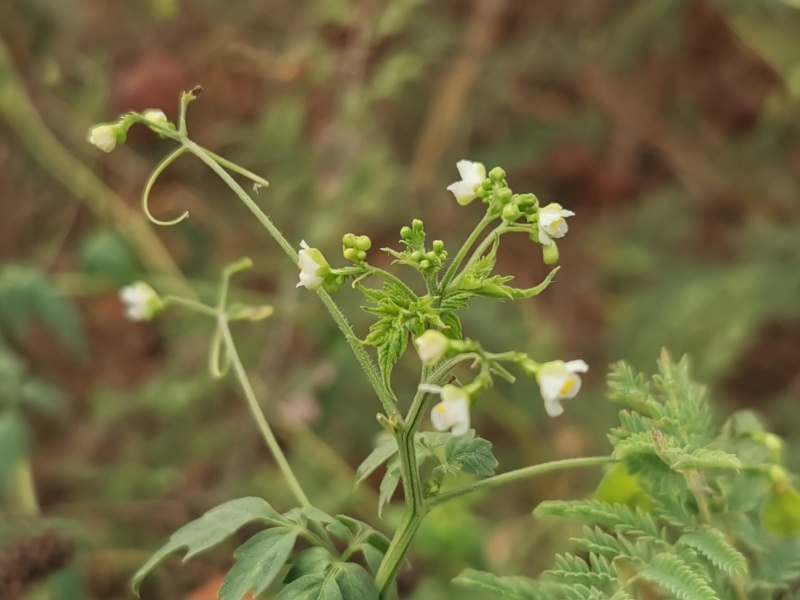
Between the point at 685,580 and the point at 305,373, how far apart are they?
3.14 ft

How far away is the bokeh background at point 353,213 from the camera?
1442mm

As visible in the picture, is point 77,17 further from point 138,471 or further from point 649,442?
point 649,442

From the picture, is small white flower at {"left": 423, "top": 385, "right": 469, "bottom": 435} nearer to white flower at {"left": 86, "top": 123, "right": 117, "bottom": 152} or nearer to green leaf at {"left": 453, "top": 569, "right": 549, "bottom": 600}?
green leaf at {"left": 453, "top": 569, "right": 549, "bottom": 600}

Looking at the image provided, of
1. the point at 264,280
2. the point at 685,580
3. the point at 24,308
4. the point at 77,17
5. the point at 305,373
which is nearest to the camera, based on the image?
the point at 685,580

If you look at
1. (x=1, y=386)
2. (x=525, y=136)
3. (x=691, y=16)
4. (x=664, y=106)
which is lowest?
(x=1, y=386)

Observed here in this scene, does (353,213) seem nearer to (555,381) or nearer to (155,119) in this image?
(155,119)

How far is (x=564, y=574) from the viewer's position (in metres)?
0.56

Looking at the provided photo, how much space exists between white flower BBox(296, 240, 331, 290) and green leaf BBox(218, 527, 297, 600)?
18 cm

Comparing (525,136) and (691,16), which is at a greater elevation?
(691,16)

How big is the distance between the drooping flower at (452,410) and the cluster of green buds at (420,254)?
80mm

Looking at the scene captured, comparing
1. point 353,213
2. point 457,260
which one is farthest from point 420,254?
point 353,213

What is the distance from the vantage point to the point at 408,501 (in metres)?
0.56

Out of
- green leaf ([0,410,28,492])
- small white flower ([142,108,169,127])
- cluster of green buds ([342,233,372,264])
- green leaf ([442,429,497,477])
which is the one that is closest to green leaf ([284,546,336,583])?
green leaf ([442,429,497,477])

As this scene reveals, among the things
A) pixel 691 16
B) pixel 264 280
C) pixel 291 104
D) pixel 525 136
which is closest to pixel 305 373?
pixel 264 280
